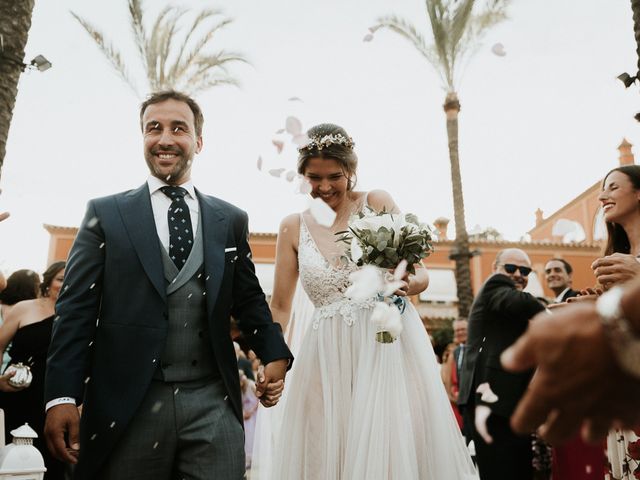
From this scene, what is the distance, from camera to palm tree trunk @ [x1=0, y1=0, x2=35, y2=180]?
4.94 m

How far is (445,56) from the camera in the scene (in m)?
14.6

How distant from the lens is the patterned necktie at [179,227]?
9.18 feet

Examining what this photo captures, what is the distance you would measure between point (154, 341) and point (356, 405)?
1185mm

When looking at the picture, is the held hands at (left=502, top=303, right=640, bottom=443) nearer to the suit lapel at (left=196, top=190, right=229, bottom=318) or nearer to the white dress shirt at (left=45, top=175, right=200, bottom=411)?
the suit lapel at (left=196, top=190, right=229, bottom=318)

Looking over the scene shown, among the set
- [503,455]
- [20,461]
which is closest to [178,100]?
[20,461]

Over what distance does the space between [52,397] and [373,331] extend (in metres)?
1.70

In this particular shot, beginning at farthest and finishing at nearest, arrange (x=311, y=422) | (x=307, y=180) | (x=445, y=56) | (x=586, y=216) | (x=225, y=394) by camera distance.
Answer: (x=586, y=216)
(x=445, y=56)
(x=307, y=180)
(x=311, y=422)
(x=225, y=394)

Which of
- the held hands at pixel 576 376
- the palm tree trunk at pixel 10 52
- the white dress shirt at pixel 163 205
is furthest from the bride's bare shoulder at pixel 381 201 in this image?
the palm tree trunk at pixel 10 52

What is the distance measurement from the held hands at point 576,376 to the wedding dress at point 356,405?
2.05 m

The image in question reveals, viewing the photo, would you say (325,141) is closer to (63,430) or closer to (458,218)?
(63,430)

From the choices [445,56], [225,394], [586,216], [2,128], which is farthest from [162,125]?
[586,216]

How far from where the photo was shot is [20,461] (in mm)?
3553

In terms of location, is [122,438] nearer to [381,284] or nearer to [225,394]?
[225,394]

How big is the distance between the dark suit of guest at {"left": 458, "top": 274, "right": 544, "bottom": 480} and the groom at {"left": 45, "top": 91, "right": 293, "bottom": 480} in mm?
2589
